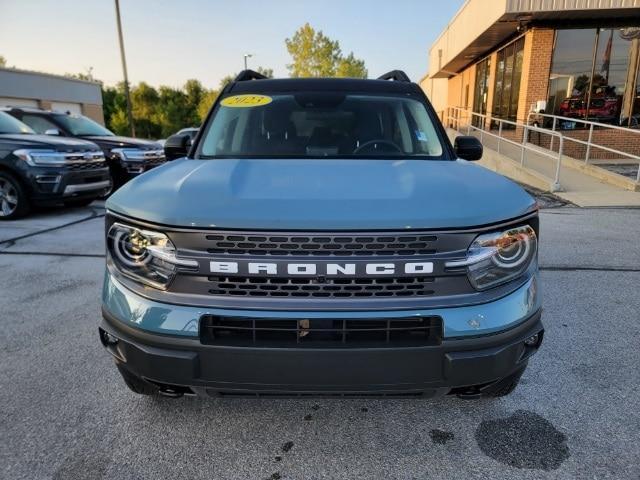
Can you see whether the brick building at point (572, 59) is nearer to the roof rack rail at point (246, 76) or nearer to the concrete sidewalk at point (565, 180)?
the concrete sidewalk at point (565, 180)

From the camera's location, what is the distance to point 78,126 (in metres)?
10.1

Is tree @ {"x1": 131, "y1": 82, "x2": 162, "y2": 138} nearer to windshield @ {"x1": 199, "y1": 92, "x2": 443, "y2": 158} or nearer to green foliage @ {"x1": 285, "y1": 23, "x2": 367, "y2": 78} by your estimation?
green foliage @ {"x1": 285, "y1": 23, "x2": 367, "y2": 78}

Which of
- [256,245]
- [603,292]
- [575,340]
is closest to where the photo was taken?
[256,245]

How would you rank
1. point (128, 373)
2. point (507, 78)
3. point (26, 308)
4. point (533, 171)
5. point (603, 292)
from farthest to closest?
point (507, 78)
point (533, 171)
point (603, 292)
point (26, 308)
point (128, 373)

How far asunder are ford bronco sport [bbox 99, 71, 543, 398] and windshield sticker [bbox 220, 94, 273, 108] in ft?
4.57

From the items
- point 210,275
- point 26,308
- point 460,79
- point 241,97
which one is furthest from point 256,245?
point 460,79

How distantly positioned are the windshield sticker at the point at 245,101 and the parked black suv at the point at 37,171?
534 cm

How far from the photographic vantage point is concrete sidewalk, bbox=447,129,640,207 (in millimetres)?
8242

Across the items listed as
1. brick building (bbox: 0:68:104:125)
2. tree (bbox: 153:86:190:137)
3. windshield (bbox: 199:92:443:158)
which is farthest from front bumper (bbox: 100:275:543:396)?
tree (bbox: 153:86:190:137)

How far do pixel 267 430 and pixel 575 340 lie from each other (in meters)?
2.21

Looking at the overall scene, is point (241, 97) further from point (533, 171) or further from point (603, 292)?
point (533, 171)

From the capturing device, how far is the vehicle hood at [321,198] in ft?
5.70

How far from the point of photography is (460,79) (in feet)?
83.0

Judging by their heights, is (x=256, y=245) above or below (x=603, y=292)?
above
